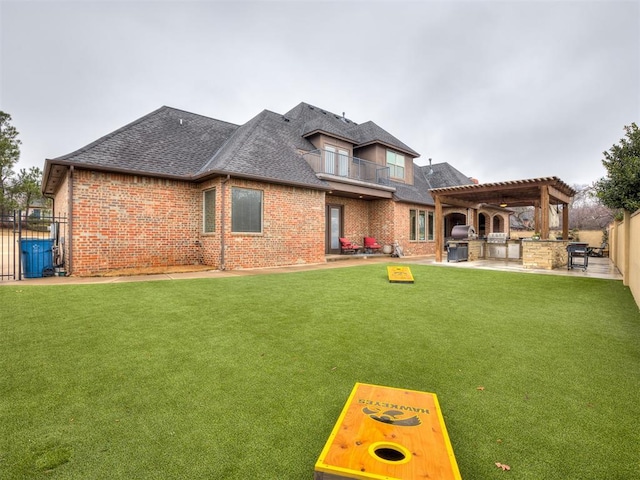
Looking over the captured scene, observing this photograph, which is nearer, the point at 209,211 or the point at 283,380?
the point at 283,380

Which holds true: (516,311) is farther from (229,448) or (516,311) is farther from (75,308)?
(75,308)

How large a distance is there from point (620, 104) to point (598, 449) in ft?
82.7

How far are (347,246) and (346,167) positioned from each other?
14.4 ft

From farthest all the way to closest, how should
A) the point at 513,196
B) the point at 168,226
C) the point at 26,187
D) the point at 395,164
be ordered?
the point at 26,187 < the point at 395,164 < the point at 513,196 < the point at 168,226

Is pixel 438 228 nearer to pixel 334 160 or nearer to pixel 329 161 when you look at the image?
pixel 334 160

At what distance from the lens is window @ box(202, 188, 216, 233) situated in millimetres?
11048

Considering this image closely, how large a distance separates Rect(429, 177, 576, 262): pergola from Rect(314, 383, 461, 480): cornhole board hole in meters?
12.3

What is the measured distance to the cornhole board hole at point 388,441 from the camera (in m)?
1.43

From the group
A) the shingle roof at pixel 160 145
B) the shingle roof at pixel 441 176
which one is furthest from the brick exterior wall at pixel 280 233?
the shingle roof at pixel 441 176

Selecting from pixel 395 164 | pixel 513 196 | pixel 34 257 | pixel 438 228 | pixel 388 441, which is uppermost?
pixel 395 164

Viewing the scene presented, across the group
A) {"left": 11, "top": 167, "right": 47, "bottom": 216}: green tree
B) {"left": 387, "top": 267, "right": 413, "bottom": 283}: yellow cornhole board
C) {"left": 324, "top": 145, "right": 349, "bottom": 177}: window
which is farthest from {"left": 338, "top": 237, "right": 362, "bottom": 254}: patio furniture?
{"left": 11, "top": 167, "right": 47, "bottom": 216}: green tree

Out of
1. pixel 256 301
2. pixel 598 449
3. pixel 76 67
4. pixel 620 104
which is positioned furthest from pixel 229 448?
pixel 620 104

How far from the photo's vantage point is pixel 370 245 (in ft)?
56.2

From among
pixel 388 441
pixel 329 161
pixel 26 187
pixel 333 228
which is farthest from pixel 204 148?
pixel 26 187
